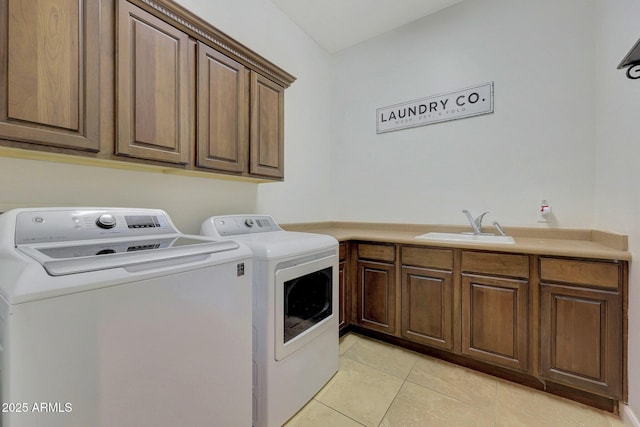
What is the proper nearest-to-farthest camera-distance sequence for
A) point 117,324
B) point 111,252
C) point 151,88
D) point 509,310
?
point 117,324 → point 111,252 → point 151,88 → point 509,310

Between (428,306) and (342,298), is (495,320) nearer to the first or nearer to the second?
(428,306)

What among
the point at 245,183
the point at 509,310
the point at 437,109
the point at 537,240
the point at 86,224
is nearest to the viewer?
the point at 86,224

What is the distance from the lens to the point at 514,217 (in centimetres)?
215

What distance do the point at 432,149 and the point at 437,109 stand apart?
0.37 metres

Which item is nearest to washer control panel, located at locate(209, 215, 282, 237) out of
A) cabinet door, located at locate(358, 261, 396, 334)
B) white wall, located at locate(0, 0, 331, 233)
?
white wall, located at locate(0, 0, 331, 233)

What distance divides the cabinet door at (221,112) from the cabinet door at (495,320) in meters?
1.78

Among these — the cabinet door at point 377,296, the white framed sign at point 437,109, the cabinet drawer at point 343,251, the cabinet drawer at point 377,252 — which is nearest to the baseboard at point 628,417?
the cabinet door at point 377,296

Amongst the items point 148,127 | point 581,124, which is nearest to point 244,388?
point 148,127

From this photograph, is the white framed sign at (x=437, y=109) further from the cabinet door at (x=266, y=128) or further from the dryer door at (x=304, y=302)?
the dryer door at (x=304, y=302)

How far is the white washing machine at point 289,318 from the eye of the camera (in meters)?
1.31

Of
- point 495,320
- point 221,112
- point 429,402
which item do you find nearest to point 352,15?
point 221,112

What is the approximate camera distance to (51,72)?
3.36 feet

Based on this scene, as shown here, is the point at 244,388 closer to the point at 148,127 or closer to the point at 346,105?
the point at 148,127

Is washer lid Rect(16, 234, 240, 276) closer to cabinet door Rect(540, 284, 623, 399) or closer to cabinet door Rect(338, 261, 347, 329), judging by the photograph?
cabinet door Rect(338, 261, 347, 329)
